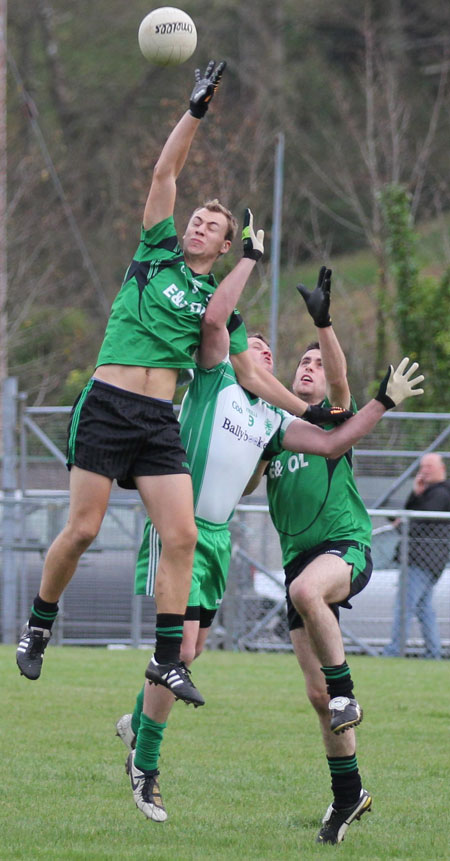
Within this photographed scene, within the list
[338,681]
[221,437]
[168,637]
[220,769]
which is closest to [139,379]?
[221,437]

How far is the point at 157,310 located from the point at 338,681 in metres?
1.81

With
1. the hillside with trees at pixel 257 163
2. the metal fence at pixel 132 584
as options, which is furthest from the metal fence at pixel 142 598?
the hillside with trees at pixel 257 163

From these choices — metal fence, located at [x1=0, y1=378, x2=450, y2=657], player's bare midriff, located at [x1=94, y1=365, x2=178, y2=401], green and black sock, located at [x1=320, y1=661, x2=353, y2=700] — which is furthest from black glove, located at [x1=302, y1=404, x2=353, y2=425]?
metal fence, located at [x1=0, y1=378, x2=450, y2=657]

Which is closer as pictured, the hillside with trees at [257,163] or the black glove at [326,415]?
the black glove at [326,415]

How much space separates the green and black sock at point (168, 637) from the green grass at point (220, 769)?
0.78m

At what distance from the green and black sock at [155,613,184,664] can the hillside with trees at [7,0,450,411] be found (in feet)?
43.9

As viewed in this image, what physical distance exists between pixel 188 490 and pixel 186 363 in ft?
1.89

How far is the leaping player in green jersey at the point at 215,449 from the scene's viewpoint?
19.2 feet

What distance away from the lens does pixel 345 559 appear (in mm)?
5949

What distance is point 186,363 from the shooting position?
18.9 feet

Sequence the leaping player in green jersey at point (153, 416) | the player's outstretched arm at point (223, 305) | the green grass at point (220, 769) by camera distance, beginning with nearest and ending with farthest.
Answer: the green grass at point (220, 769), the leaping player in green jersey at point (153, 416), the player's outstretched arm at point (223, 305)

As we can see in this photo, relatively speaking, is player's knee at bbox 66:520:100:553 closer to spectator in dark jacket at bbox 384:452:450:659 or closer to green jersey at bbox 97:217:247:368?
green jersey at bbox 97:217:247:368

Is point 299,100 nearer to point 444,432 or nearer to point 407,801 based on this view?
point 444,432

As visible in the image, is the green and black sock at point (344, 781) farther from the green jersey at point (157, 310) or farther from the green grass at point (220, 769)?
the green jersey at point (157, 310)
